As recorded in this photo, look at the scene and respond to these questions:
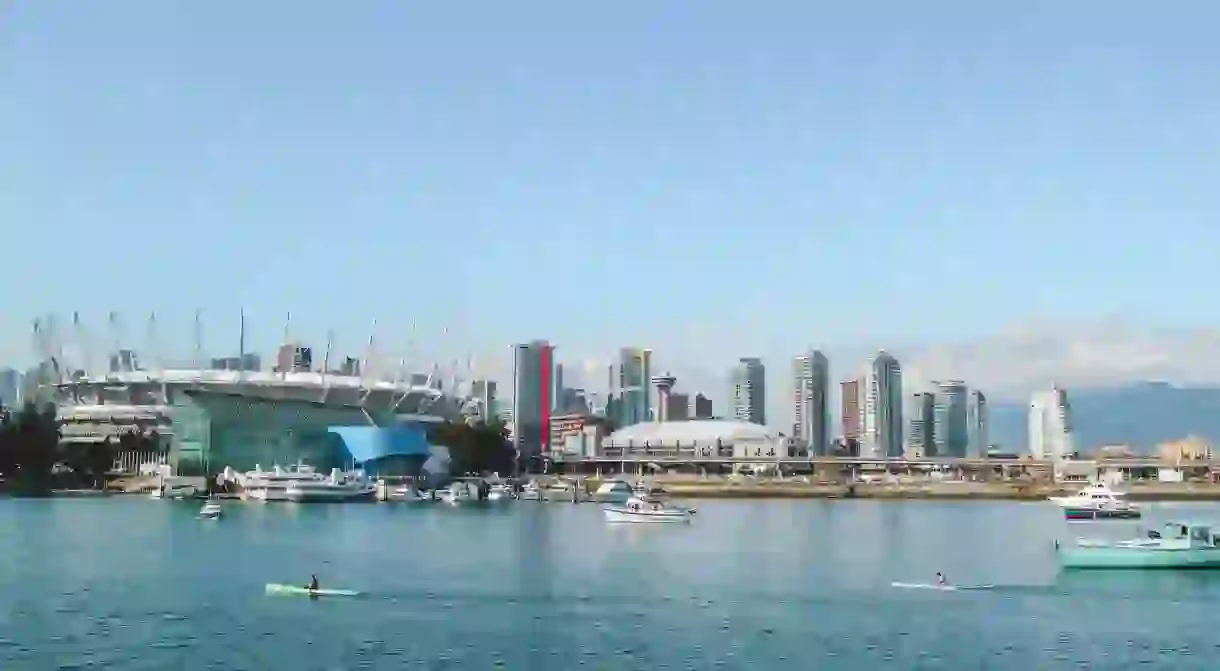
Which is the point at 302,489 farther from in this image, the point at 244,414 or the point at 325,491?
the point at 244,414

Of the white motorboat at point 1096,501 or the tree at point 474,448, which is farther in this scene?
the tree at point 474,448

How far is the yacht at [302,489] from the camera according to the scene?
10188 centimetres

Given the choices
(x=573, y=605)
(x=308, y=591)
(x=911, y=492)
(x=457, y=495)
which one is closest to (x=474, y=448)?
(x=457, y=495)

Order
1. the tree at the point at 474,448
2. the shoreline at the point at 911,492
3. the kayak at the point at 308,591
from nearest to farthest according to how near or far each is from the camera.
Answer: the kayak at the point at 308,591 → the tree at the point at 474,448 → the shoreline at the point at 911,492

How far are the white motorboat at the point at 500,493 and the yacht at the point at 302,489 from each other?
41.2ft

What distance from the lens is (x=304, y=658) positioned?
27.0 metres

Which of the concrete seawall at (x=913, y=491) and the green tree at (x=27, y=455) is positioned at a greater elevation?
the green tree at (x=27, y=455)

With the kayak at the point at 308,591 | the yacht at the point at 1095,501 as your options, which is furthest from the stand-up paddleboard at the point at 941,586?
the yacht at the point at 1095,501

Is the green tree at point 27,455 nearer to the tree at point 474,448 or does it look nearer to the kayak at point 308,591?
the tree at point 474,448

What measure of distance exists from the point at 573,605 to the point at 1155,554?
21.1 m

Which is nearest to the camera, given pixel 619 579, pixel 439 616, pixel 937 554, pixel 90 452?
pixel 439 616

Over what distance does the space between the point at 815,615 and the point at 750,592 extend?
5.28 m

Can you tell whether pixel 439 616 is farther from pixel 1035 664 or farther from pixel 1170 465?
pixel 1170 465

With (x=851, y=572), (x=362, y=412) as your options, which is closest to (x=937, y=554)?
(x=851, y=572)
